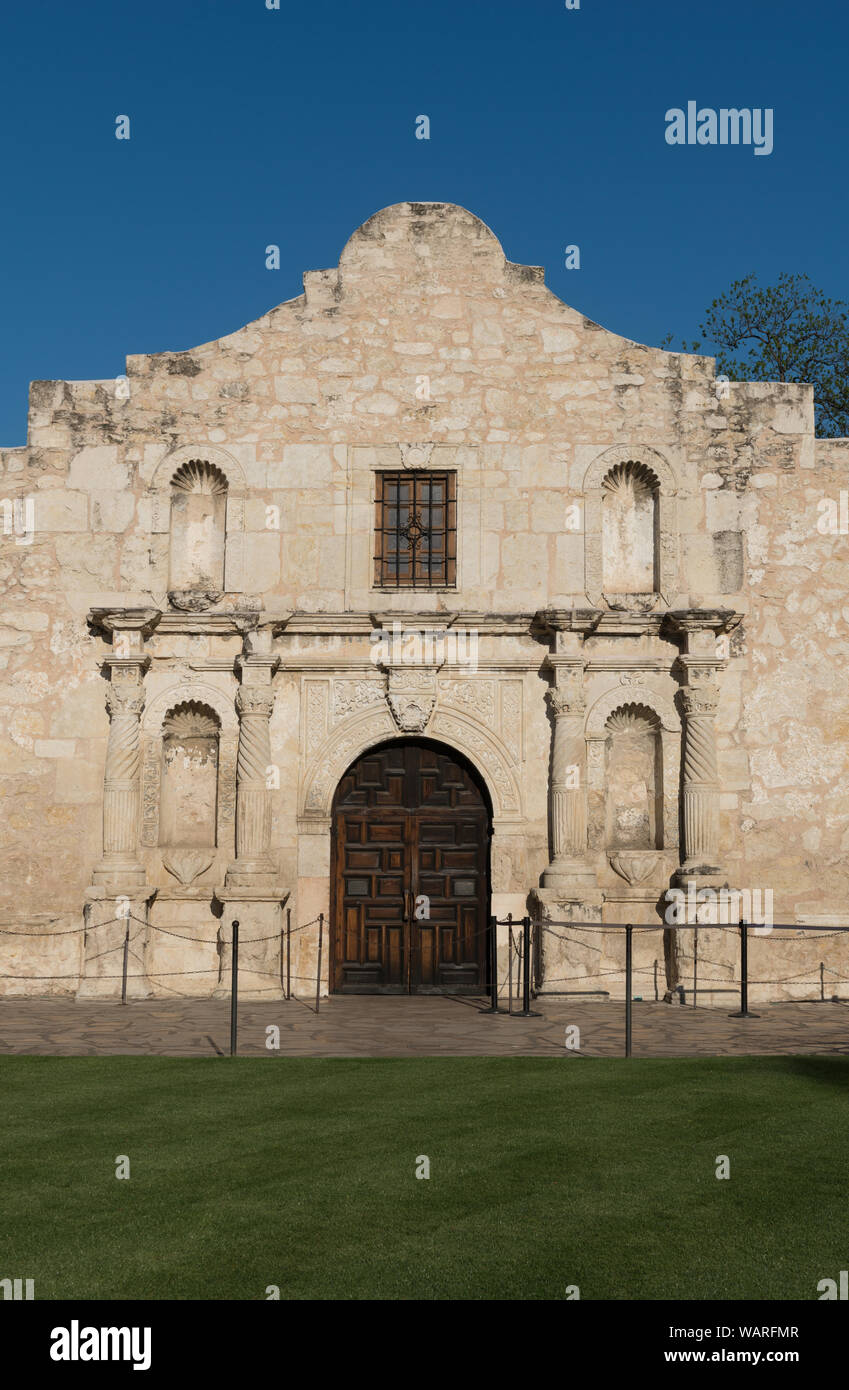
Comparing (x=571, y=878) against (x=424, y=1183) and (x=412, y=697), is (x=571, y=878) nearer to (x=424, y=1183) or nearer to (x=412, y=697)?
(x=412, y=697)

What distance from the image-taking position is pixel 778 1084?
26.6 feet

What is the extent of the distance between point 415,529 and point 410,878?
371cm

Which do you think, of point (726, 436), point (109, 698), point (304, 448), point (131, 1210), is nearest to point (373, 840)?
point (109, 698)

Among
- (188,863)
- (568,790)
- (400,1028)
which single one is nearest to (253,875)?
(188,863)

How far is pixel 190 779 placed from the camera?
14.2m

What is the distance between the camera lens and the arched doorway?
45.2 feet

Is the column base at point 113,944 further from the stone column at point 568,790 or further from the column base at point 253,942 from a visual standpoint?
the stone column at point 568,790

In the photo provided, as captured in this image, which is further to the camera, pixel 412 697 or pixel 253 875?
pixel 412 697

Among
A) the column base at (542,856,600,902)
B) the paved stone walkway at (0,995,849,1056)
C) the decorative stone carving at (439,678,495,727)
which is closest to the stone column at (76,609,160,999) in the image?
the paved stone walkway at (0,995,849,1056)

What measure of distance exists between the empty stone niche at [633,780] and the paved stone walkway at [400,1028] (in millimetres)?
1896
